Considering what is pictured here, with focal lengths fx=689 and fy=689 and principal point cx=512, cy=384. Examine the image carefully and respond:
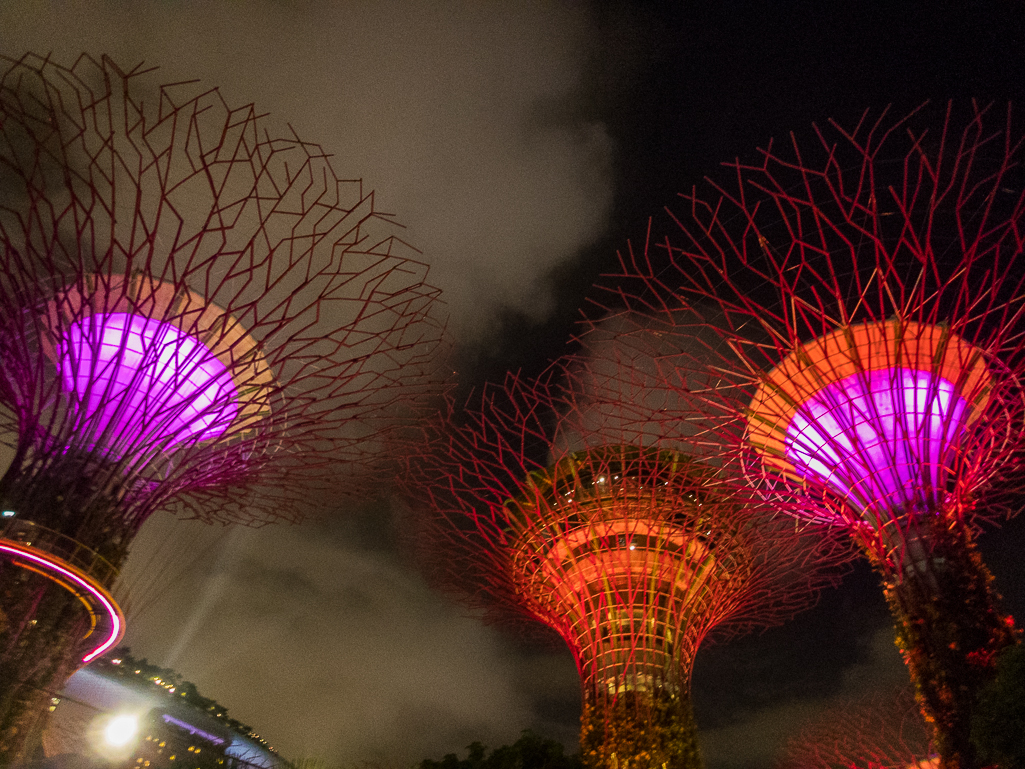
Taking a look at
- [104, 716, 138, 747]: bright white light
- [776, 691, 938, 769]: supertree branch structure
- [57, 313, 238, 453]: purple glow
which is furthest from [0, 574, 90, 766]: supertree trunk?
[776, 691, 938, 769]: supertree branch structure

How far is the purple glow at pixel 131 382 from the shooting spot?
12.6 m

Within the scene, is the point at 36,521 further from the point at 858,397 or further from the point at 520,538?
the point at 858,397

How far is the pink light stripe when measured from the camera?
10.2 meters

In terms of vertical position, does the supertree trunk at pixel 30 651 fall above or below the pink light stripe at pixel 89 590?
below

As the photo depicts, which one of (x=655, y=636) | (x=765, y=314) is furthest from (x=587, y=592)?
(x=765, y=314)

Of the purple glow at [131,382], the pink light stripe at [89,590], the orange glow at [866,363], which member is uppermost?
the orange glow at [866,363]

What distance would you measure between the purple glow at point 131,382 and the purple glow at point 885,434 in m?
11.4

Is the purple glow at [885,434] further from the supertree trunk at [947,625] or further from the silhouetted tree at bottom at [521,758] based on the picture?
the silhouetted tree at bottom at [521,758]

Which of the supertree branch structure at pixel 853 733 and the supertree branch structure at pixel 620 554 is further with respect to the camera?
the supertree branch structure at pixel 853 733

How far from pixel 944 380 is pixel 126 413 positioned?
15398 millimetres

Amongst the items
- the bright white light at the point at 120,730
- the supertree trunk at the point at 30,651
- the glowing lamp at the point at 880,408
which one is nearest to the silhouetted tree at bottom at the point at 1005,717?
the glowing lamp at the point at 880,408

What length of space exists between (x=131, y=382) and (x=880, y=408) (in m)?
14.0

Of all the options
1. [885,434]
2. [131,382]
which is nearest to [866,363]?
[885,434]

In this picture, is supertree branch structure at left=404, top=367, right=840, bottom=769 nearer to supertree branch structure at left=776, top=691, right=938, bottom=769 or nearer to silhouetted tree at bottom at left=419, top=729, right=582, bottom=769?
silhouetted tree at bottom at left=419, top=729, right=582, bottom=769
